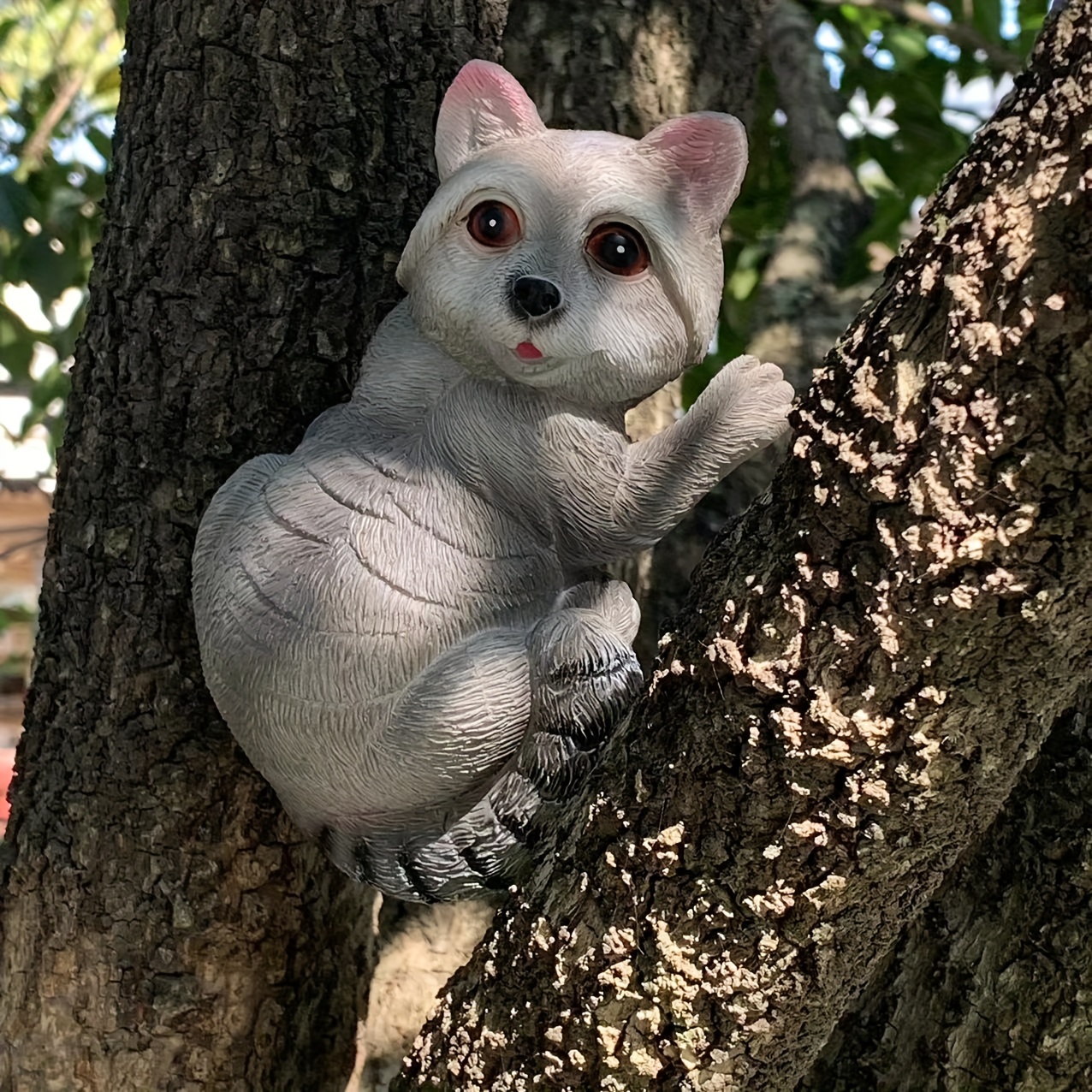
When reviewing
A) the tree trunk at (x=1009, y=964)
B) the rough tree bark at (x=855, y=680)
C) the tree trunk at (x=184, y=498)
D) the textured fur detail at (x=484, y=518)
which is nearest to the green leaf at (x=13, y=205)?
the tree trunk at (x=184, y=498)

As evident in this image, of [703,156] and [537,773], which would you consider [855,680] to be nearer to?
[537,773]

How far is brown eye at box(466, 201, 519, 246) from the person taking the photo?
0.85 m

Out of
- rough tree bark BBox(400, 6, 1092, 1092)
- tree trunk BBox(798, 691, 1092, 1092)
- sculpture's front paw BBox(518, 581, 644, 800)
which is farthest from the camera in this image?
tree trunk BBox(798, 691, 1092, 1092)

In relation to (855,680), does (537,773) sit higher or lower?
lower

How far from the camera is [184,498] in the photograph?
104cm

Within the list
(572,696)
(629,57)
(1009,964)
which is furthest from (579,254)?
(629,57)

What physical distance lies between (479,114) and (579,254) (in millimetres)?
164

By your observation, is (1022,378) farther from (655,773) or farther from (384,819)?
(384,819)

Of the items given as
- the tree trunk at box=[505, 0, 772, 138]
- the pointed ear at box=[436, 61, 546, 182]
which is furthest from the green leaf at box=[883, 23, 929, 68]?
the pointed ear at box=[436, 61, 546, 182]

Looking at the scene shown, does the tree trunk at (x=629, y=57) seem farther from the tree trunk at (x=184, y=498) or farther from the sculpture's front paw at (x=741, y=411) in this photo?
the sculpture's front paw at (x=741, y=411)

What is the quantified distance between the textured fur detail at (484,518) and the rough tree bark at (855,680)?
3.1 inches

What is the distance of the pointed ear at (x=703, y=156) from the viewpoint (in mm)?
871

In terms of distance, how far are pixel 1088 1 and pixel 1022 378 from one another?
186 millimetres

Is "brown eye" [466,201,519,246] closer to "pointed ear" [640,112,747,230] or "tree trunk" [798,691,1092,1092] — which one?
"pointed ear" [640,112,747,230]
